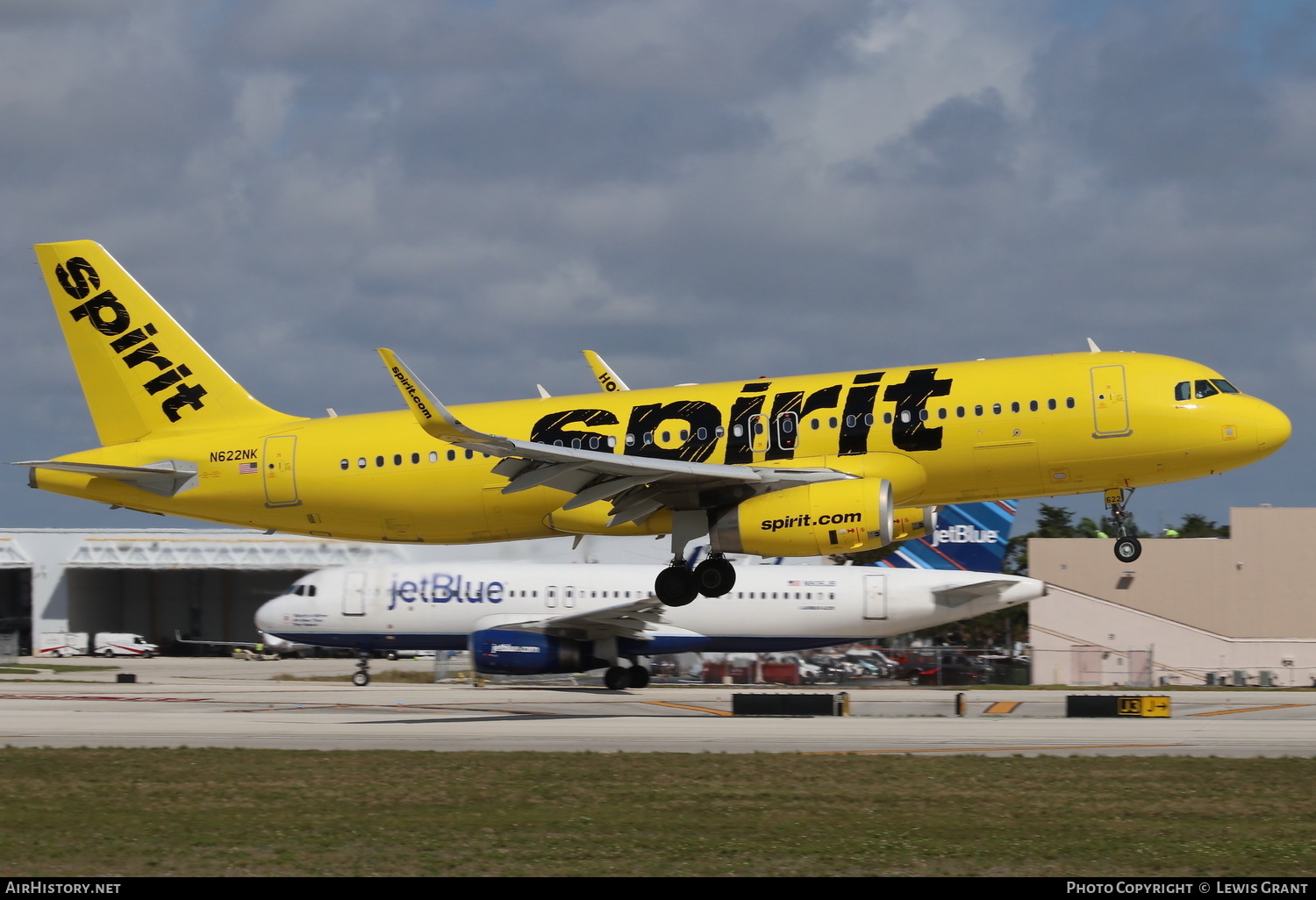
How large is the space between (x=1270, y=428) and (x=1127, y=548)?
3740 mm

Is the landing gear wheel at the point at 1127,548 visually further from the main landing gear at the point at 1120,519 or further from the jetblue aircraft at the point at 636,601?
the jetblue aircraft at the point at 636,601

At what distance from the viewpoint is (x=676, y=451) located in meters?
31.1

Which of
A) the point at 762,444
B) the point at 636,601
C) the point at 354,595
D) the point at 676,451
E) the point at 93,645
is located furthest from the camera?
the point at 93,645

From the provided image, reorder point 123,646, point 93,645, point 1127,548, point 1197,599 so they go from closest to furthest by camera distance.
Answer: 1. point 1127,548
2. point 1197,599
3. point 123,646
4. point 93,645

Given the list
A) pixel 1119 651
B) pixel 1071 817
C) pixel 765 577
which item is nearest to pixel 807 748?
pixel 1071 817

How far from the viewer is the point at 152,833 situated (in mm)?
21531

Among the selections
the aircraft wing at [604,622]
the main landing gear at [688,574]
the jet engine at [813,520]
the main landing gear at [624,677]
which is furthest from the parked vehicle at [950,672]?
the jet engine at [813,520]

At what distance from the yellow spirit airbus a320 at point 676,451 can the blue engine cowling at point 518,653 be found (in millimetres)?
17197

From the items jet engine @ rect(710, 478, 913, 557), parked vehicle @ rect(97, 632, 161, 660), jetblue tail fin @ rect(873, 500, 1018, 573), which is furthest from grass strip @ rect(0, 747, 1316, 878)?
parked vehicle @ rect(97, 632, 161, 660)

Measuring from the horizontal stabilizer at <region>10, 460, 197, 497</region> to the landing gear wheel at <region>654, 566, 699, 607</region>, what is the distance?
1183 cm

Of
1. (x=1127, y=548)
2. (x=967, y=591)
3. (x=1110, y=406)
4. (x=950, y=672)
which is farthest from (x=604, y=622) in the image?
(x=1110, y=406)

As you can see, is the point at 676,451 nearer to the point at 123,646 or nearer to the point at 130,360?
the point at 130,360

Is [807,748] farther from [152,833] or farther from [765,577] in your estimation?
[765,577]
